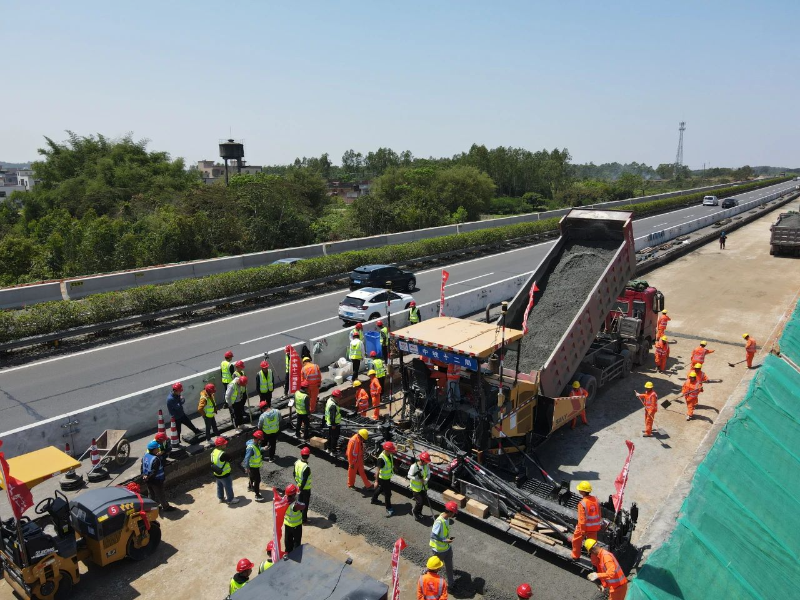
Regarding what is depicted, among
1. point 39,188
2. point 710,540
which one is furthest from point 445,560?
point 39,188

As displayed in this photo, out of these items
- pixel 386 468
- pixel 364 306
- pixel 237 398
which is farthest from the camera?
pixel 364 306

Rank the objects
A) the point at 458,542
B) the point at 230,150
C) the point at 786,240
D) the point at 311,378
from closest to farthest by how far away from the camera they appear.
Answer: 1. the point at 458,542
2. the point at 311,378
3. the point at 786,240
4. the point at 230,150

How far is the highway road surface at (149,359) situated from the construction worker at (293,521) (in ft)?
17.9

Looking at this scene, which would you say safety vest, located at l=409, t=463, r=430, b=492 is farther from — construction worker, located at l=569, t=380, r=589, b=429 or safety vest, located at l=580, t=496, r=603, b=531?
construction worker, located at l=569, t=380, r=589, b=429

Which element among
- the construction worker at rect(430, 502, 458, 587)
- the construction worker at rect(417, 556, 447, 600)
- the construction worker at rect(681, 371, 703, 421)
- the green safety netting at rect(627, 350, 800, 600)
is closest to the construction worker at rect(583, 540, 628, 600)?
the green safety netting at rect(627, 350, 800, 600)

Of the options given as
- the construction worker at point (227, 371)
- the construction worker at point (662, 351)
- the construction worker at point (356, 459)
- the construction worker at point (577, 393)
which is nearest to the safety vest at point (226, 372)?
the construction worker at point (227, 371)

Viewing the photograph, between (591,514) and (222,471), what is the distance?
5804 millimetres

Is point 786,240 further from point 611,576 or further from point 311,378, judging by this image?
point 611,576

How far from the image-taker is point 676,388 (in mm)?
15492

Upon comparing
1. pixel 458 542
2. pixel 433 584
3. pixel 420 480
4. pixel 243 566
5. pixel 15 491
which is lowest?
pixel 458 542

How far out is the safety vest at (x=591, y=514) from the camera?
26.1ft

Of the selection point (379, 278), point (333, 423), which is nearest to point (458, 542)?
point (333, 423)

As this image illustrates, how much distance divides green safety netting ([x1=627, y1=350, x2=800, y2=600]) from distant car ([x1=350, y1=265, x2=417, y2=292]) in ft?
51.5

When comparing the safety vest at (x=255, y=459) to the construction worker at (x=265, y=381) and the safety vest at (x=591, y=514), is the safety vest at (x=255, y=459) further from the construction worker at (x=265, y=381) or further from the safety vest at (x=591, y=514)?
the safety vest at (x=591, y=514)
